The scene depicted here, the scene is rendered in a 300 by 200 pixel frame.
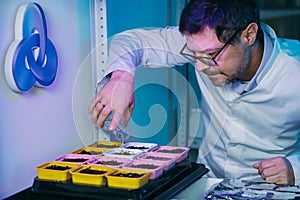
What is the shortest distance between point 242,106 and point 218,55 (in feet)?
0.82

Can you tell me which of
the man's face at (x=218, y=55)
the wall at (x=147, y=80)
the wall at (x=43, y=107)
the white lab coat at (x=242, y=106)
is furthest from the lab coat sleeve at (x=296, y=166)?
the wall at (x=43, y=107)

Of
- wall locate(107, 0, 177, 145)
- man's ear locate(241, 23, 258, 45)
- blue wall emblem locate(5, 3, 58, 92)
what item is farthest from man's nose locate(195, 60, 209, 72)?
blue wall emblem locate(5, 3, 58, 92)

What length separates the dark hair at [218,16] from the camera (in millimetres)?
1230

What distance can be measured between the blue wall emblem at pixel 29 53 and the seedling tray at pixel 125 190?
0.27 meters

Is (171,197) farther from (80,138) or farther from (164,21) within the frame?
(164,21)

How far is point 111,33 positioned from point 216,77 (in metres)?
0.48

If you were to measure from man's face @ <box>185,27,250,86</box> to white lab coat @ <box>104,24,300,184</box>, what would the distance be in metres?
0.08

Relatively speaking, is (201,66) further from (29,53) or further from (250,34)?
(29,53)

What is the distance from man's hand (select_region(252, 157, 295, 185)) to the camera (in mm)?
1120

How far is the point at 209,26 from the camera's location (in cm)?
123

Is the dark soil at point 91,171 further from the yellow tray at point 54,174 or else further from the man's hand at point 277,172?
the man's hand at point 277,172

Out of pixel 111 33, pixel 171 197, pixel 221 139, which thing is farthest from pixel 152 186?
pixel 111 33

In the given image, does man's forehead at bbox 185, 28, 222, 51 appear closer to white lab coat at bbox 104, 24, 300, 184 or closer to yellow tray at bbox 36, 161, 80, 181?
white lab coat at bbox 104, 24, 300, 184

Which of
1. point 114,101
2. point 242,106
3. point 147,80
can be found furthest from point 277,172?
point 147,80
